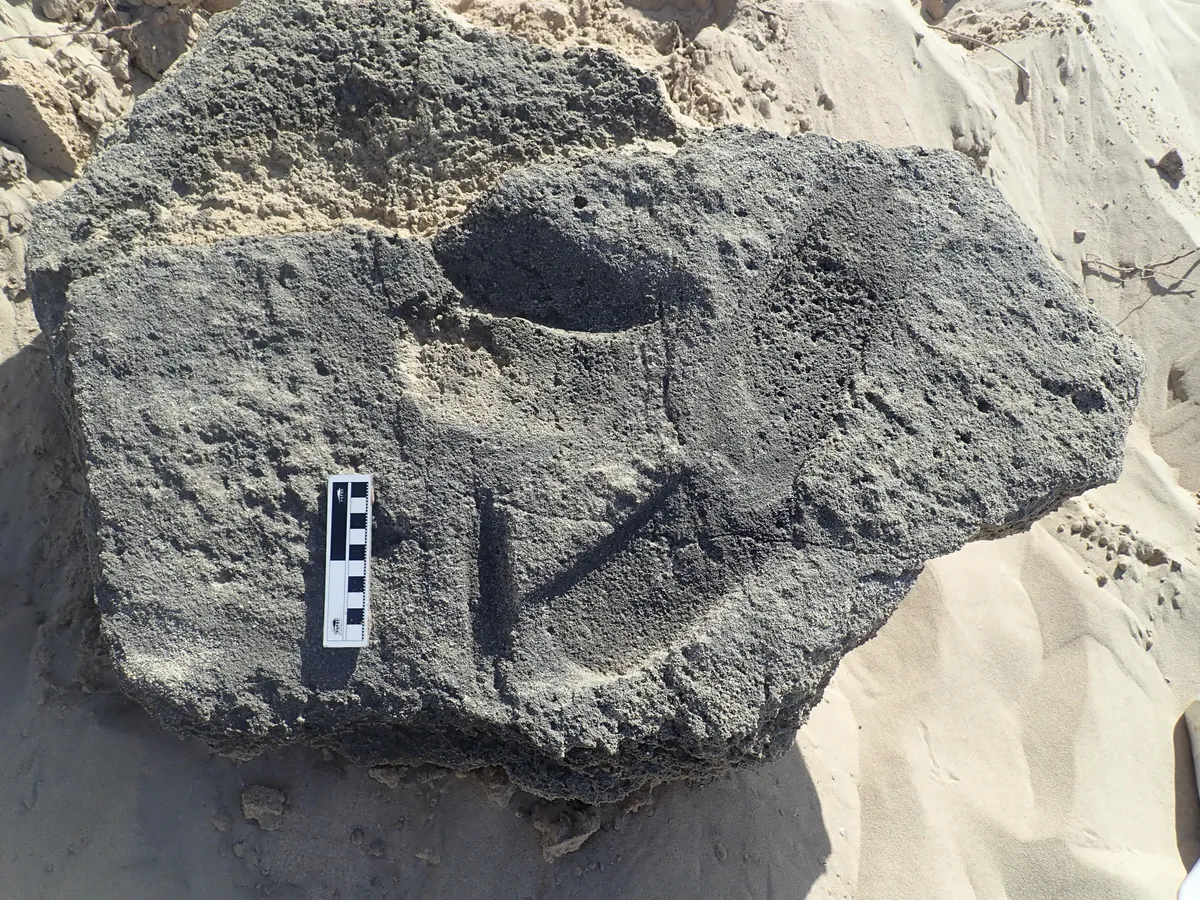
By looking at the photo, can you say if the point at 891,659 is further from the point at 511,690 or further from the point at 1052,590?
the point at 511,690

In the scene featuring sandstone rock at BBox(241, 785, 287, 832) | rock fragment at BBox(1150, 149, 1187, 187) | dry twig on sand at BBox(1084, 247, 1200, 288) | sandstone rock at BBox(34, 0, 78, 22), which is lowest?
sandstone rock at BBox(241, 785, 287, 832)

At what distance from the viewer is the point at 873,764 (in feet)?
9.02

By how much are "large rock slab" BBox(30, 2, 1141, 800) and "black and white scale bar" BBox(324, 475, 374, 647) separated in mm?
37

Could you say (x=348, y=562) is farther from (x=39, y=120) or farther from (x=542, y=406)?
(x=39, y=120)

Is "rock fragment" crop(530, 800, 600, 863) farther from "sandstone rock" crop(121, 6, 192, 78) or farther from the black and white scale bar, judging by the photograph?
"sandstone rock" crop(121, 6, 192, 78)

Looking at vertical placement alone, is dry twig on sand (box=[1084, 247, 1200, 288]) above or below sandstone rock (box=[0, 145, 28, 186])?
above

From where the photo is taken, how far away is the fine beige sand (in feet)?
7.27

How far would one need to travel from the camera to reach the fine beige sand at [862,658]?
221 centimetres

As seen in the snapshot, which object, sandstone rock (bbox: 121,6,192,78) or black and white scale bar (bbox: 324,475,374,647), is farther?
sandstone rock (bbox: 121,6,192,78)

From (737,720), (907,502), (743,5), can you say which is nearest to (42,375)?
(737,720)

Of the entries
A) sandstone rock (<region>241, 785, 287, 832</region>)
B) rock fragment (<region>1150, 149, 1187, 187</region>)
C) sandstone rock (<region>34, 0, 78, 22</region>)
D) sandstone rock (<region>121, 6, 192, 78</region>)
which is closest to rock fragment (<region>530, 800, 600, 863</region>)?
sandstone rock (<region>241, 785, 287, 832</region>)

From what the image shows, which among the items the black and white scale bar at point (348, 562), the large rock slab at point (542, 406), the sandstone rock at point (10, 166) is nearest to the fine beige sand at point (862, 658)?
the sandstone rock at point (10, 166)

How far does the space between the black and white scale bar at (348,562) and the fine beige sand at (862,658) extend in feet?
1.96

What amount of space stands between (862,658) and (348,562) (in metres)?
1.75
